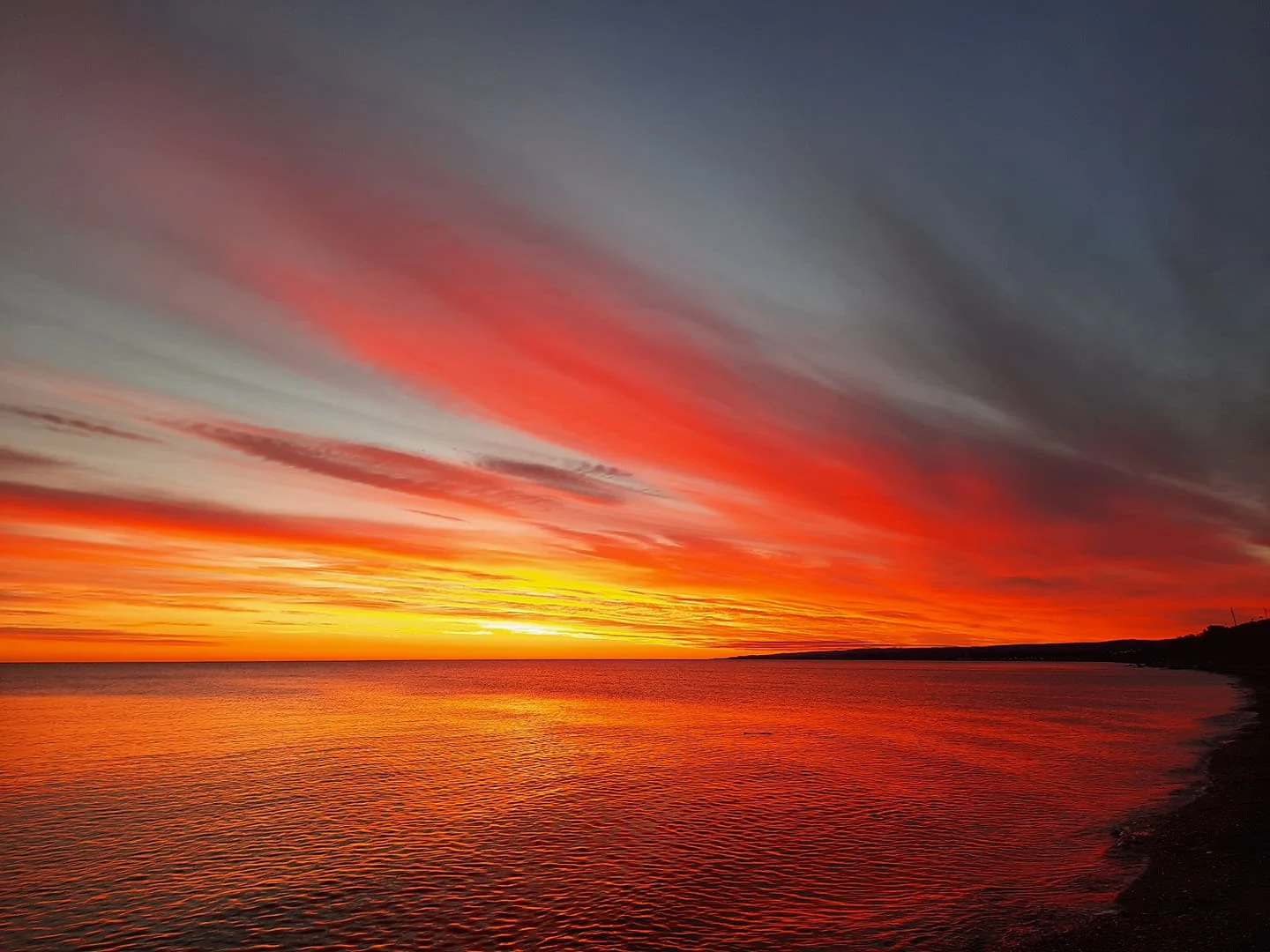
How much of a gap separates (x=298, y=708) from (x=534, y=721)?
4633 centimetres

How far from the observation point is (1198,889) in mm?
23906

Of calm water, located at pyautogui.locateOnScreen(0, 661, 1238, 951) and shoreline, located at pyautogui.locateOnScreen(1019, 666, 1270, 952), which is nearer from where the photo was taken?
shoreline, located at pyautogui.locateOnScreen(1019, 666, 1270, 952)

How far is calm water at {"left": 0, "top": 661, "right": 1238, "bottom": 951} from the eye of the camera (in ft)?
79.0

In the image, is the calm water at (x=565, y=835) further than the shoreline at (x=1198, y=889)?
Yes

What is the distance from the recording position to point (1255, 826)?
3123 centimetres

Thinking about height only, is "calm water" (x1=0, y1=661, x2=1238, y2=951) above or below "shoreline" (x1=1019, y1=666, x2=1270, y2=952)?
below

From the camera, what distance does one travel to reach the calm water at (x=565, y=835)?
2409 centimetres

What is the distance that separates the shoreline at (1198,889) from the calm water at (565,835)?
151 centimetres

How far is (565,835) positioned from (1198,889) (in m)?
26.1

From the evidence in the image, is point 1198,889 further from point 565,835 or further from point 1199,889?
point 565,835

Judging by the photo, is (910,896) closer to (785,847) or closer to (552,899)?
(785,847)

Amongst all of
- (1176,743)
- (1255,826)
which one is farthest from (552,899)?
(1176,743)

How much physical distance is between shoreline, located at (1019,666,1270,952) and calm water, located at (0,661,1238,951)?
59.5 inches

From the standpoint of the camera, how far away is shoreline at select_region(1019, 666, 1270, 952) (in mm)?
19734
